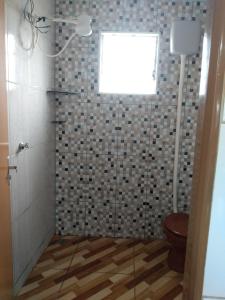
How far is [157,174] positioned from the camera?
2.40m

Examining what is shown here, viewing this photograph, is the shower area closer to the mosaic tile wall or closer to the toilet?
the mosaic tile wall

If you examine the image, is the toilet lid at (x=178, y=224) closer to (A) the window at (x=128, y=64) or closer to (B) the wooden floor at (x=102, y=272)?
(B) the wooden floor at (x=102, y=272)

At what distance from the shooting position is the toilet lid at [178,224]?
6.34 feet

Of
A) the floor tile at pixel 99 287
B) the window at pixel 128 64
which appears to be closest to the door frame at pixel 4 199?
the floor tile at pixel 99 287

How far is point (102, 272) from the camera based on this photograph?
79.4 inches

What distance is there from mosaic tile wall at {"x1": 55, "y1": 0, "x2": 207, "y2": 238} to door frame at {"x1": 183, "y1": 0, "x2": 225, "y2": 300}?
70.1 inches

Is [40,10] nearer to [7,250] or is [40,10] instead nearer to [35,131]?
[35,131]

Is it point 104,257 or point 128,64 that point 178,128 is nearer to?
point 128,64

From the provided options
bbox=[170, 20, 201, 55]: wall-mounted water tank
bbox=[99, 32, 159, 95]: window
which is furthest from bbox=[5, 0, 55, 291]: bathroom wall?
bbox=[170, 20, 201, 55]: wall-mounted water tank

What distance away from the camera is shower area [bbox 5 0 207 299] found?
2088mm

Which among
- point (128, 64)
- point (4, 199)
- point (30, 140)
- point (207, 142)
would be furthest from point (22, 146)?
point (207, 142)

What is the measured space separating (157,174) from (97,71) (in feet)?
3.62

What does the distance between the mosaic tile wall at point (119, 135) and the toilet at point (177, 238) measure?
0.35 metres

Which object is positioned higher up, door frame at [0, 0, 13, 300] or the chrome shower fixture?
the chrome shower fixture
